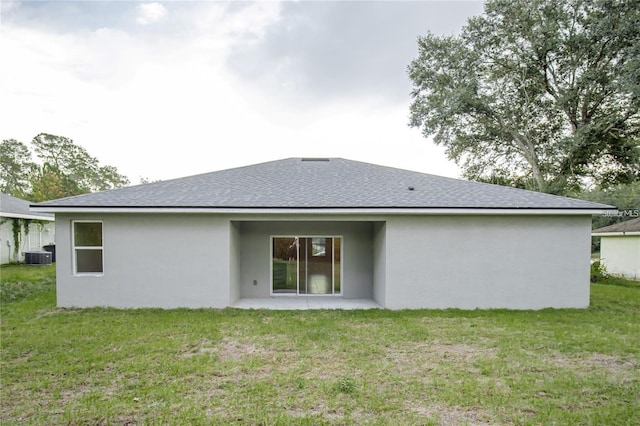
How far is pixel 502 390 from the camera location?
4.51 meters

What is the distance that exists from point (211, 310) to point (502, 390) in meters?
7.05

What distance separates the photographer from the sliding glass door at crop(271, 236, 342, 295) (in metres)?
11.1

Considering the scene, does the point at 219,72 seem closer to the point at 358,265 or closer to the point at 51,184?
the point at 358,265

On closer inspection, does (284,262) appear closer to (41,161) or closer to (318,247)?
(318,247)

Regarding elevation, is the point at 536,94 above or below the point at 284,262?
above

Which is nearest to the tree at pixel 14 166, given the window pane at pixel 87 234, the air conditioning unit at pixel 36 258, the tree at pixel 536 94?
the air conditioning unit at pixel 36 258

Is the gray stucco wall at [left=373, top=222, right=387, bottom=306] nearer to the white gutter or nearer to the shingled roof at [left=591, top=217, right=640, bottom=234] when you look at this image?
the white gutter

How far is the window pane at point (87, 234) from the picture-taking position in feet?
31.1

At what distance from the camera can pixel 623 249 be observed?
1908 cm

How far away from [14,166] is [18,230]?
2797 centimetres

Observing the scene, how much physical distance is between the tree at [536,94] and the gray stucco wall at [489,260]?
1021cm

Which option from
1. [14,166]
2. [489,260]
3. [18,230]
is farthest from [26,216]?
[14,166]

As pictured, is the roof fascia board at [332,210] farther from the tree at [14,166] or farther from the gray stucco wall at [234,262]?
the tree at [14,166]

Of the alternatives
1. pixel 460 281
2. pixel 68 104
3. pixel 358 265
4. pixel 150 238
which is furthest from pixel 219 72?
pixel 460 281
